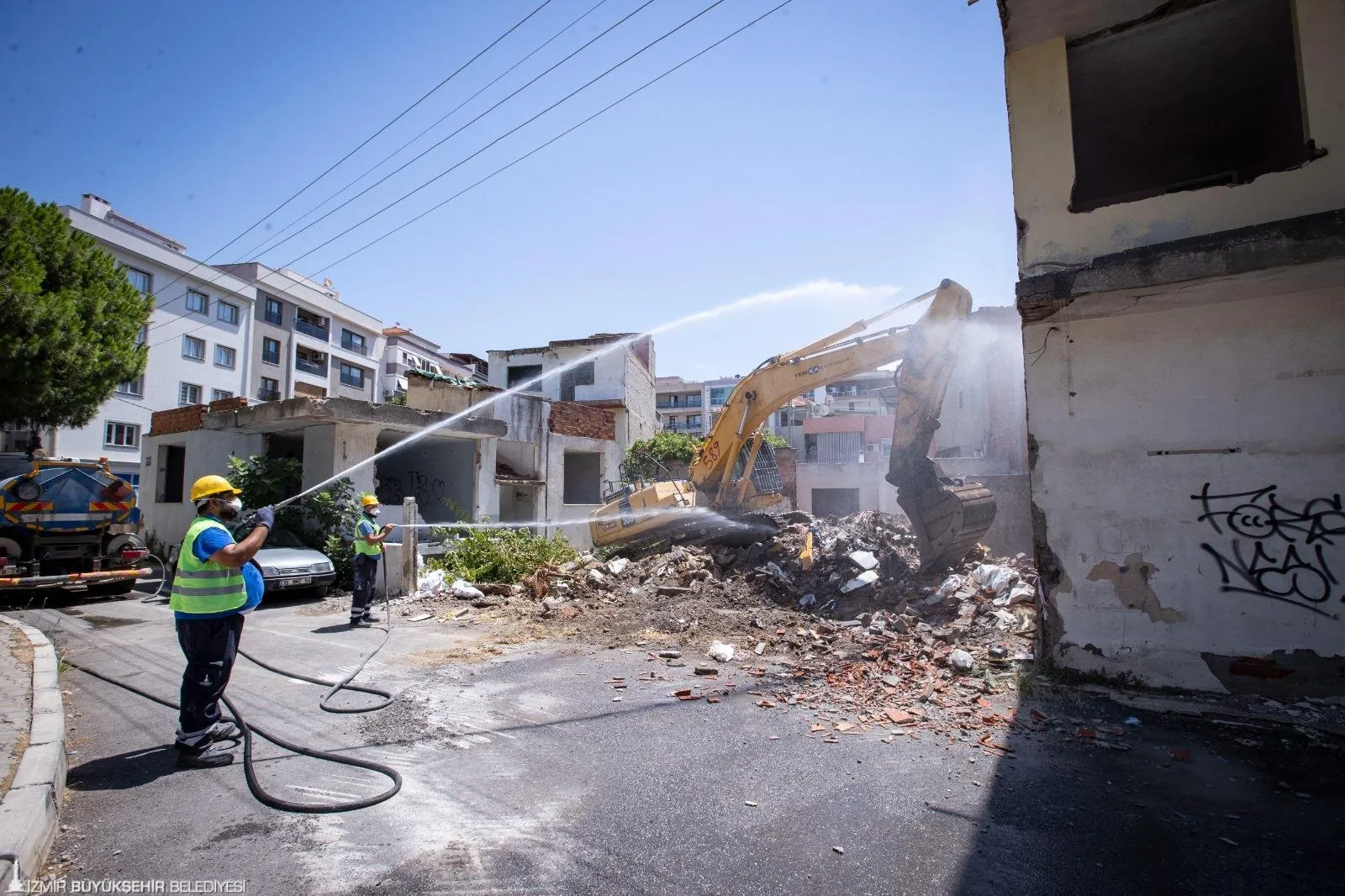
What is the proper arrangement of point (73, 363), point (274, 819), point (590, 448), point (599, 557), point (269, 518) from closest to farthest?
point (274, 819) < point (269, 518) < point (599, 557) < point (73, 363) < point (590, 448)

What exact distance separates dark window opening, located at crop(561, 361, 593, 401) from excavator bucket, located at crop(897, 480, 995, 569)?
998 inches

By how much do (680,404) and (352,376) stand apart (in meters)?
26.8

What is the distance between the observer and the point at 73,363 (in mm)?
16547

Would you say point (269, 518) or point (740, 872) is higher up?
point (269, 518)

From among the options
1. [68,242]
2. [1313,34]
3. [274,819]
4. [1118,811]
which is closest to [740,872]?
[1118,811]

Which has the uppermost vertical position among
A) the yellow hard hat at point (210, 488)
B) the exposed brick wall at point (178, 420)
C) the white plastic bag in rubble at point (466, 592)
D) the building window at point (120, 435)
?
A: the building window at point (120, 435)

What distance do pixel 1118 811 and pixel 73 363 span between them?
71.5ft

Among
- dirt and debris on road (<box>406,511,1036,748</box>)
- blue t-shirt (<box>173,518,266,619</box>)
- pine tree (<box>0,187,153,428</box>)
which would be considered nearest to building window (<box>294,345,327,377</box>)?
pine tree (<box>0,187,153,428</box>)

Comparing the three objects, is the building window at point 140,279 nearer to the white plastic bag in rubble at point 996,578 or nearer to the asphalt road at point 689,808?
the asphalt road at point 689,808

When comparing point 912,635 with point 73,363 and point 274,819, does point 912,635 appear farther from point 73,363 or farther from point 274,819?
point 73,363

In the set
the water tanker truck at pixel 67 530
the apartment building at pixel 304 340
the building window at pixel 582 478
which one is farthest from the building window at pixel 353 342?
the water tanker truck at pixel 67 530

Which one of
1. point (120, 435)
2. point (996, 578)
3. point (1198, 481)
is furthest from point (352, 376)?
point (1198, 481)

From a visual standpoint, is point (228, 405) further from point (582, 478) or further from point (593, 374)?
point (593, 374)

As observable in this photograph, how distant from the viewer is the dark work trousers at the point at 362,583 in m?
9.12
